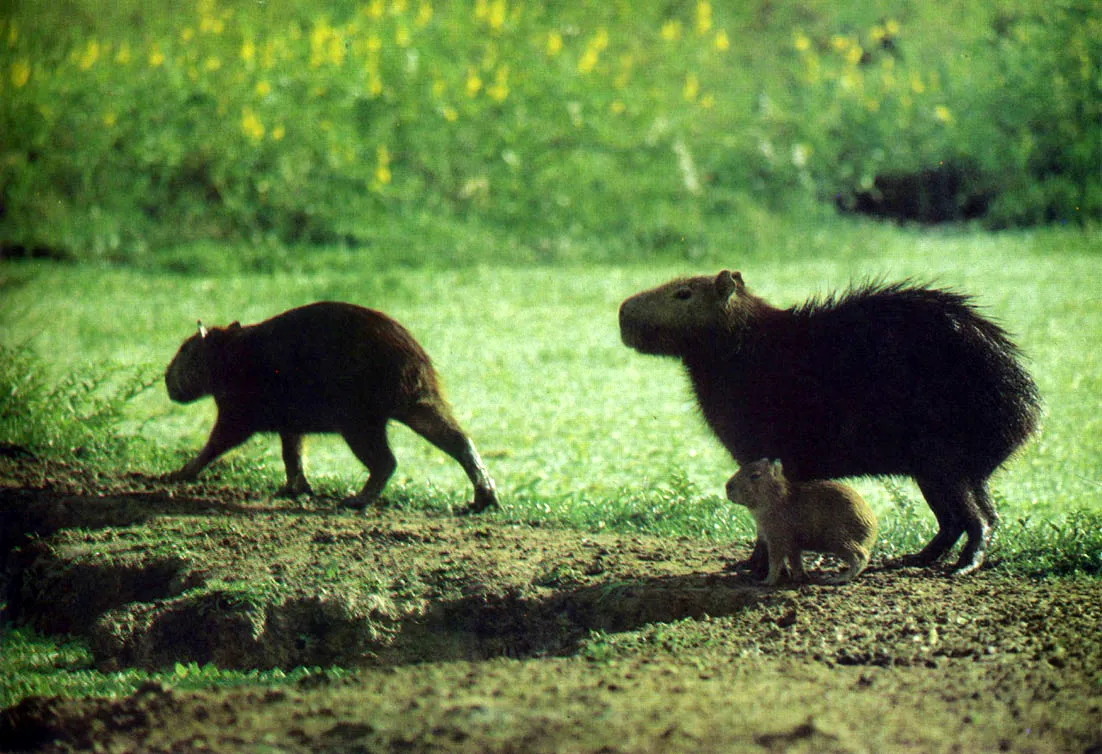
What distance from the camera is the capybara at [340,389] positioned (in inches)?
215

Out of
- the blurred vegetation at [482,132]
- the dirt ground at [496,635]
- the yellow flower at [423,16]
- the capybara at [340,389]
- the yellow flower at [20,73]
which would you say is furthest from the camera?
the yellow flower at [423,16]

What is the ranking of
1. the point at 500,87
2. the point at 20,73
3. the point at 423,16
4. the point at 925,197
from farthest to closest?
the point at 423,16
the point at 925,197
the point at 500,87
the point at 20,73

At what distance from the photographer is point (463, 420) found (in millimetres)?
7191

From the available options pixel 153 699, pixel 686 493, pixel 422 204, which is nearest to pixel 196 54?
pixel 422 204

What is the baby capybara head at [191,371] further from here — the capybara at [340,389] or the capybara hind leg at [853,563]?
the capybara hind leg at [853,563]

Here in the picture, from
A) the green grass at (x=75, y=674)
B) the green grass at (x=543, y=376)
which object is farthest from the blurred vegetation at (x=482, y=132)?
the green grass at (x=75, y=674)

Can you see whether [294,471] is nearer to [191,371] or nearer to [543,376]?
[191,371]

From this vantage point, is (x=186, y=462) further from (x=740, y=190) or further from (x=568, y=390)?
(x=740, y=190)

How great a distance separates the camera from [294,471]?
5.89 metres

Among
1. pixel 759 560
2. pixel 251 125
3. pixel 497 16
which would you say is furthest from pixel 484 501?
pixel 497 16

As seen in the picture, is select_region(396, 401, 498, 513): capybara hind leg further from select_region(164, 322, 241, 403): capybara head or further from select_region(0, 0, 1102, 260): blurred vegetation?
select_region(0, 0, 1102, 260): blurred vegetation

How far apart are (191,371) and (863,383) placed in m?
3.05

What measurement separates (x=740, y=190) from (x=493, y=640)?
8.03m

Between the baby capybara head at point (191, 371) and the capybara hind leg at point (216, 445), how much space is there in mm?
244
